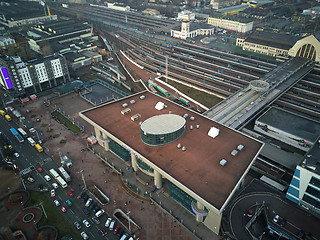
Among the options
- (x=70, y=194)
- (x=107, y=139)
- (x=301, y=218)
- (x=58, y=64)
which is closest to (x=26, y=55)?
(x=58, y=64)

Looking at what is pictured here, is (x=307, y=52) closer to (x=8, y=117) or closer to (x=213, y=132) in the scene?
(x=213, y=132)

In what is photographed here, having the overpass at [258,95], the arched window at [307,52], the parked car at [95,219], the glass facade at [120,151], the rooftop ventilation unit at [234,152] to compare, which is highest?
the arched window at [307,52]

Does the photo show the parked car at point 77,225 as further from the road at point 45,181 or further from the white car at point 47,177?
the white car at point 47,177

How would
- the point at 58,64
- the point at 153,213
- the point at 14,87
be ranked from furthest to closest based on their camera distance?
the point at 58,64 → the point at 14,87 → the point at 153,213

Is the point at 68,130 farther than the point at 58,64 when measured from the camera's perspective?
No

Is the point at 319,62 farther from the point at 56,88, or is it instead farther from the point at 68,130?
the point at 56,88

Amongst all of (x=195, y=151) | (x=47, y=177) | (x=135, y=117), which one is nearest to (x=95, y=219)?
(x=47, y=177)

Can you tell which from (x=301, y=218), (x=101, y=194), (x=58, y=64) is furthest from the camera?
(x=58, y=64)

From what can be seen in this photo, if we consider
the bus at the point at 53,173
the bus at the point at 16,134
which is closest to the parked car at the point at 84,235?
the bus at the point at 53,173
